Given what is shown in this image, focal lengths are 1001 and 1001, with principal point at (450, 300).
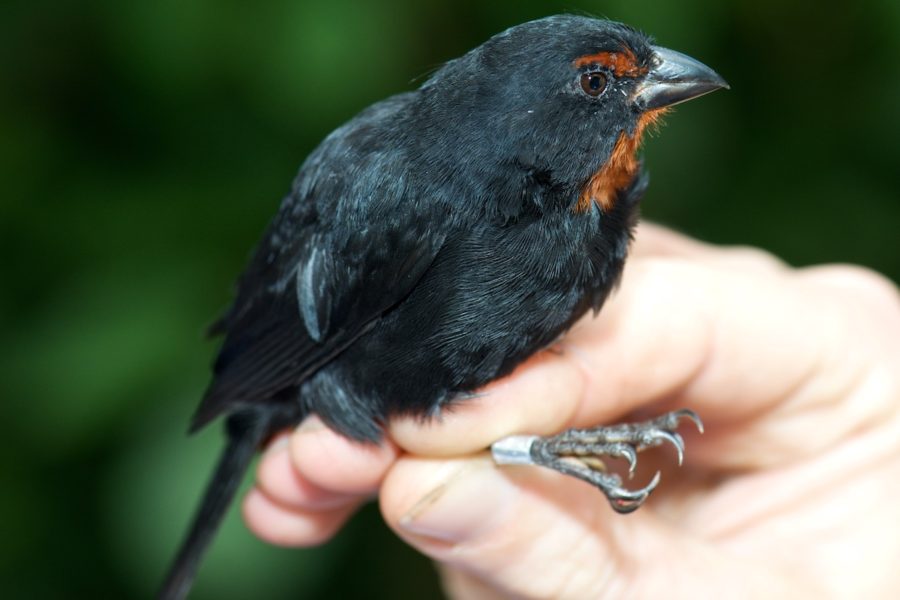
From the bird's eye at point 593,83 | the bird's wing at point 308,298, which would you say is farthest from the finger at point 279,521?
the bird's eye at point 593,83

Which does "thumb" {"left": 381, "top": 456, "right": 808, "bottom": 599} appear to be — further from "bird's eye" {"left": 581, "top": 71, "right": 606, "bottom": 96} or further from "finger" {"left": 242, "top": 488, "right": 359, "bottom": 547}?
"bird's eye" {"left": 581, "top": 71, "right": 606, "bottom": 96}

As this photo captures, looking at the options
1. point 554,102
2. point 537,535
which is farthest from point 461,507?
point 554,102

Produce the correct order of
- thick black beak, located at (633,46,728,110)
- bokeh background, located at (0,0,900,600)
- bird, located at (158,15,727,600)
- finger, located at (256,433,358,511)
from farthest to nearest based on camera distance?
bokeh background, located at (0,0,900,600) → finger, located at (256,433,358,511) → thick black beak, located at (633,46,728,110) → bird, located at (158,15,727,600)

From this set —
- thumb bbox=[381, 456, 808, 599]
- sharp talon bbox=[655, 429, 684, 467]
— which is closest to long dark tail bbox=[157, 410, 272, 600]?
thumb bbox=[381, 456, 808, 599]

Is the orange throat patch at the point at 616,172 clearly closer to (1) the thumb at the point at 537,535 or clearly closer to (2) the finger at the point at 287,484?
(1) the thumb at the point at 537,535

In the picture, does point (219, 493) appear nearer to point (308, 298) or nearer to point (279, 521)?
point (279, 521)

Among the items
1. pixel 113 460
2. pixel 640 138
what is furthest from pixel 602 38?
pixel 113 460
